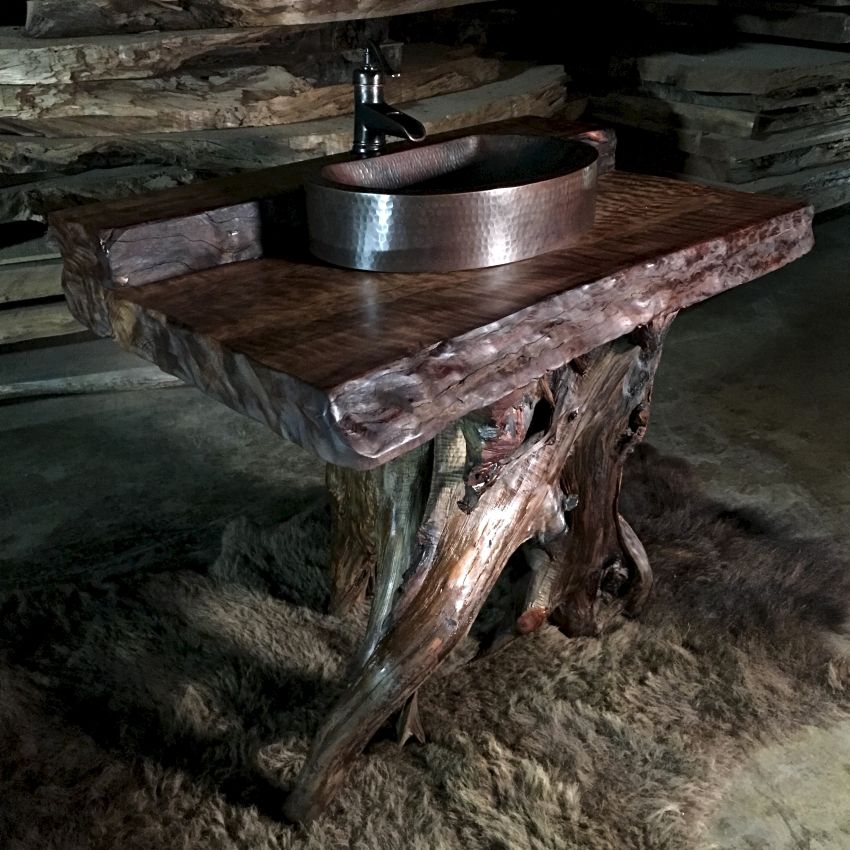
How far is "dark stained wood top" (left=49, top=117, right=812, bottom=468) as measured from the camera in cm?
111

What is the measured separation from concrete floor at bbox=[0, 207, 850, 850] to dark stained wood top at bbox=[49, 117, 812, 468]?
34.7 inches

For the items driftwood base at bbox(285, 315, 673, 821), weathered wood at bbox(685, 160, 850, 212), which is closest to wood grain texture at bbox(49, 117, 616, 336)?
driftwood base at bbox(285, 315, 673, 821)

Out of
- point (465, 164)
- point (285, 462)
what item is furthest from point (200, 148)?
point (465, 164)

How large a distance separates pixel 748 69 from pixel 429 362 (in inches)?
109

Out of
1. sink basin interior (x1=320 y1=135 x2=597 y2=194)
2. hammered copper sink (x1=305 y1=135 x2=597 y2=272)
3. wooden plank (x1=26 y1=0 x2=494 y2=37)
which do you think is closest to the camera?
hammered copper sink (x1=305 y1=135 x2=597 y2=272)

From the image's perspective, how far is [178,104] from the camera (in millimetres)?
2787

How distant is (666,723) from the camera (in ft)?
5.74

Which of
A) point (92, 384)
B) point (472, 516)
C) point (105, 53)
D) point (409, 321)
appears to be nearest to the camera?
point (409, 321)

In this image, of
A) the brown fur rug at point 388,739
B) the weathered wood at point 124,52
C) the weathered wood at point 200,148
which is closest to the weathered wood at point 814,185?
→ the weathered wood at point 200,148

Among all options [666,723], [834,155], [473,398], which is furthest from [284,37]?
[834,155]

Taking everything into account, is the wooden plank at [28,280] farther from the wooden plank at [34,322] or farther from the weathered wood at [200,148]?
the weathered wood at [200,148]

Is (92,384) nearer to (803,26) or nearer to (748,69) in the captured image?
(748,69)

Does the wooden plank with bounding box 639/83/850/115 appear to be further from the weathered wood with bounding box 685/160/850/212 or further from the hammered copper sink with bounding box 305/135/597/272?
the hammered copper sink with bounding box 305/135/597/272

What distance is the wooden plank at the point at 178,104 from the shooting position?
2738 mm
